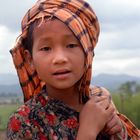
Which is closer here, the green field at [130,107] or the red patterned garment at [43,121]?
the red patterned garment at [43,121]

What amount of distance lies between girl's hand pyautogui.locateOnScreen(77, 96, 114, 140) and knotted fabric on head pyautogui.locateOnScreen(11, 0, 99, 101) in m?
0.08

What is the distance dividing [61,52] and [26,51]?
27cm

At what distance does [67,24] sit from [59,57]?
170 mm

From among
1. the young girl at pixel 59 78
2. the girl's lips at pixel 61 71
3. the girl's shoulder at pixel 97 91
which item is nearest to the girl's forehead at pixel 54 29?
the young girl at pixel 59 78

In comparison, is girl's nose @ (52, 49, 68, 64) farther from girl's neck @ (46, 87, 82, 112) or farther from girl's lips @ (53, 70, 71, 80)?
girl's neck @ (46, 87, 82, 112)

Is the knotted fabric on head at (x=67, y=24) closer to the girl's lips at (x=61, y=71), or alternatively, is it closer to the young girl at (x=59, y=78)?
Answer: the young girl at (x=59, y=78)

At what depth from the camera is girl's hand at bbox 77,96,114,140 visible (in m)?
2.32

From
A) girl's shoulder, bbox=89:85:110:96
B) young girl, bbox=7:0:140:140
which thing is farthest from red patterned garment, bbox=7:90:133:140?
girl's shoulder, bbox=89:85:110:96

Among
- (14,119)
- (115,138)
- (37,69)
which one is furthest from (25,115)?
(115,138)

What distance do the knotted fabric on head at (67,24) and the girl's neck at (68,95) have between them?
0.04m

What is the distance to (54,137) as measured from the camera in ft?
7.54

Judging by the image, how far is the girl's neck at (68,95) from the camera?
243 cm

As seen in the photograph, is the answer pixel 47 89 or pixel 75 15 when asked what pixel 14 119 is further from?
pixel 75 15

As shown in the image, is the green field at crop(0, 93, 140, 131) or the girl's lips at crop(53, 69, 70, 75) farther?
the green field at crop(0, 93, 140, 131)
